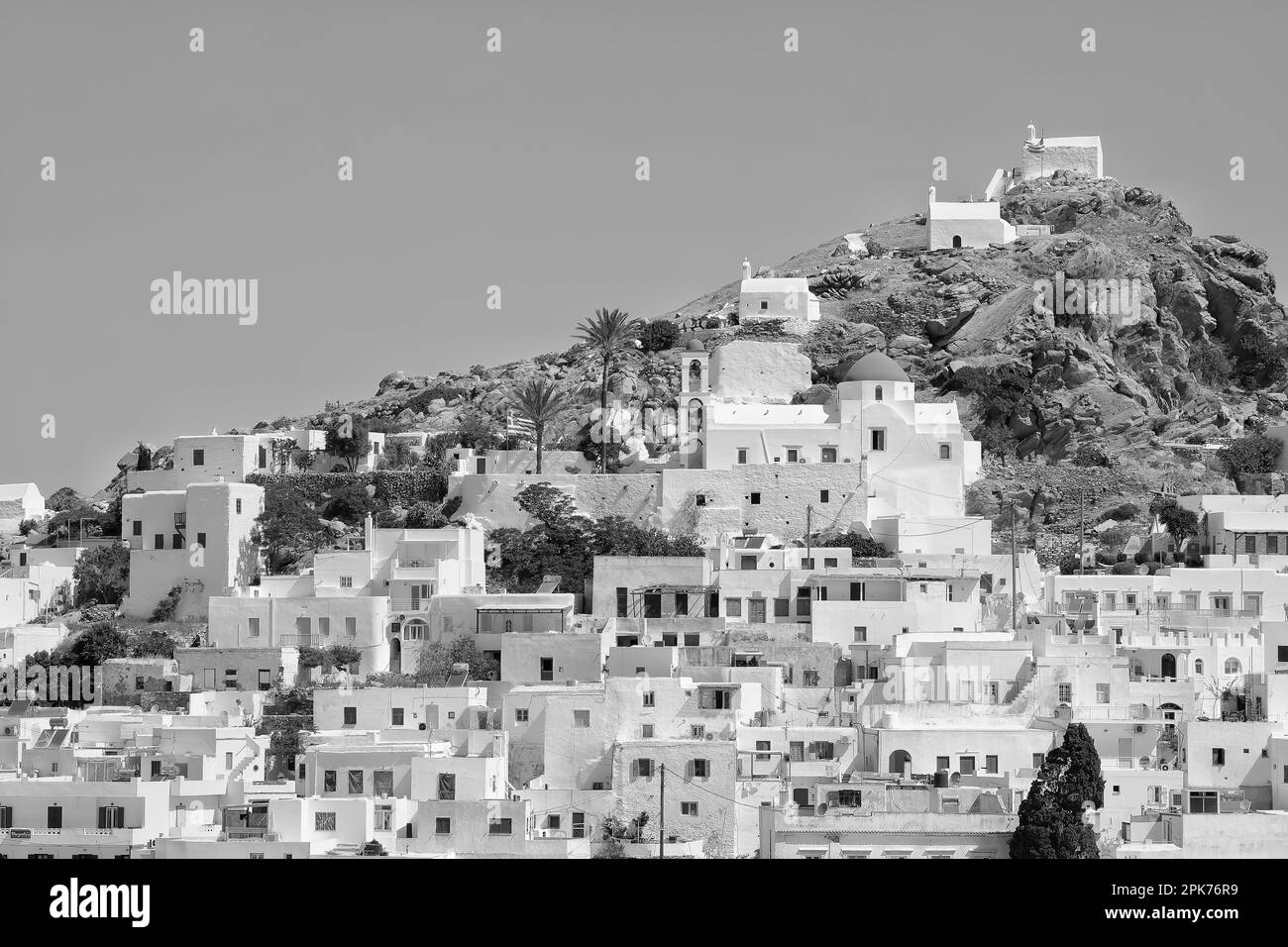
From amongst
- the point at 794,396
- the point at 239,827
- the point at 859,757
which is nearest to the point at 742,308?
the point at 794,396

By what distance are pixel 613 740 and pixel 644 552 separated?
14.5m

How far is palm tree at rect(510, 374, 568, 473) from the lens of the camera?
219 feet

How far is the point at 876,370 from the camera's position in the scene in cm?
6481

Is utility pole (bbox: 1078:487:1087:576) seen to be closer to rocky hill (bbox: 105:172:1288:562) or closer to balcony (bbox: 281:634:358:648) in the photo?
rocky hill (bbox: 105:172:1288:562)

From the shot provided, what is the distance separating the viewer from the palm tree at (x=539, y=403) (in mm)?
66688

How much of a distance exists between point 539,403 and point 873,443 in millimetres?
10049

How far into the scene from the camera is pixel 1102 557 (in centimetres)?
6256

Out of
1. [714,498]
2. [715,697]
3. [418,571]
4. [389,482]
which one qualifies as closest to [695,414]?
[714,498]

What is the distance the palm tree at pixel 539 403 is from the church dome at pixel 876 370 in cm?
854

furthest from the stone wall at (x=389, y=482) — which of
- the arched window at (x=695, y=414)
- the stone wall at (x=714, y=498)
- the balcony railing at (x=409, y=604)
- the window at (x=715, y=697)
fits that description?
the window at (x=715, y=697)

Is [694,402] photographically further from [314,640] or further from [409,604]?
[314,640]

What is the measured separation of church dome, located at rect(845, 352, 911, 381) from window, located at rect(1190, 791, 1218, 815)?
79.8ft

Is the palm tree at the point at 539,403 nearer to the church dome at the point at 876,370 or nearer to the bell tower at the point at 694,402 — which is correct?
the bell tower at the point at 694,402

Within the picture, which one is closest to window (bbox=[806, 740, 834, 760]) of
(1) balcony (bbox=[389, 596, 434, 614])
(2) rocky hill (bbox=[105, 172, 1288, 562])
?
(1) balcony (bbox=[389, 596, 434, 614])
